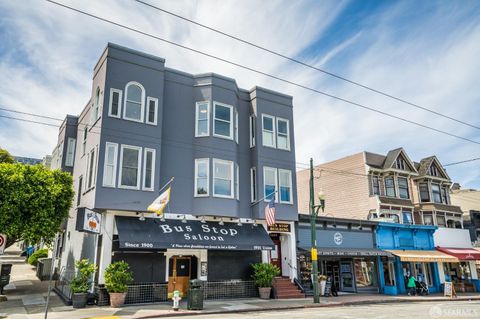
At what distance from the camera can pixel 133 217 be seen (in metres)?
18.6

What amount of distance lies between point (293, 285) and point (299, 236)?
3302mm

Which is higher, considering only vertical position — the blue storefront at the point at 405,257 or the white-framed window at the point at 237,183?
the white-framed window at the point at 237,183

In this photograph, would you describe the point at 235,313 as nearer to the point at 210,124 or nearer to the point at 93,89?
the point at 210,124

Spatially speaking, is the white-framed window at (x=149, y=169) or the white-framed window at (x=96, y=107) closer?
the white-framed window at (x=149, y=169)

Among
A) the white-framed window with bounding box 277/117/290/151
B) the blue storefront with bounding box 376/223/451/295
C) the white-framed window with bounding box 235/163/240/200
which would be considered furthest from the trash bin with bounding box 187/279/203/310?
the blue storefront with bounding box 376/223/451/295

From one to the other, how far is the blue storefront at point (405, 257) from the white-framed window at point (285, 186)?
9346mm

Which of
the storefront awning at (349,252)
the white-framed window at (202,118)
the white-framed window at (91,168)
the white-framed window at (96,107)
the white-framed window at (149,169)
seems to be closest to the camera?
the white-framed window at (149,169)

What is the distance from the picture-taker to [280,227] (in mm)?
23047

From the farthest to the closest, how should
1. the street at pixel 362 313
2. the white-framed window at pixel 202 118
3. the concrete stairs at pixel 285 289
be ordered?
the white-framed window at pixel 202 118 → the concrete stairs at pixel 285 289 → the street at pixel 362 313

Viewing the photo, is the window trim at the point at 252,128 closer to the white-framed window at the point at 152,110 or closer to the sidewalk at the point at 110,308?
the white-framed window at the point at 152,110

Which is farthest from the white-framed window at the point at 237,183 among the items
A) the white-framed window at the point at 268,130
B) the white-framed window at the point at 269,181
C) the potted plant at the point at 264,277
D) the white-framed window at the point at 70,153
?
the white-framed window at the point at 70,153

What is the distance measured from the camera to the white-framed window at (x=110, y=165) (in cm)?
1802

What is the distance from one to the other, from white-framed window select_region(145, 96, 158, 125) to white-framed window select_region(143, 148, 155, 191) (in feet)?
5.19

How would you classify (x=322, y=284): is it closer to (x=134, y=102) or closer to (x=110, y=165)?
(x=110, y=165)
